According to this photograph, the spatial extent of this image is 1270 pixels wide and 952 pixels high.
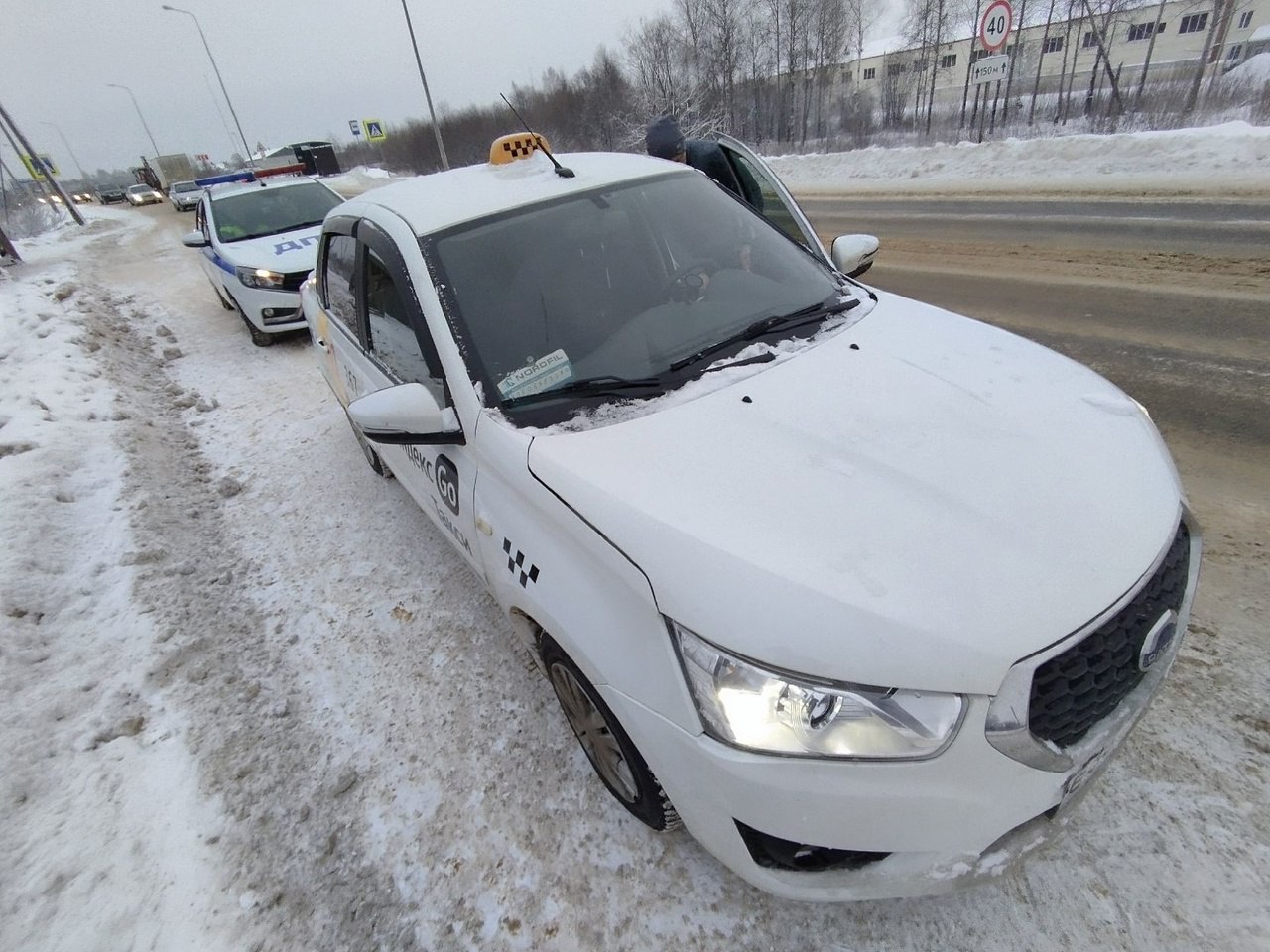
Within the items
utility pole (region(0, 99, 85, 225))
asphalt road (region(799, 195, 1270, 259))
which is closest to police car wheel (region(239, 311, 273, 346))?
asphalt road (region(799, 195, 1270, 259))

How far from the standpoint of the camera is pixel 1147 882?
166 cm

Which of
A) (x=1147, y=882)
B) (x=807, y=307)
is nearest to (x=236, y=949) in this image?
(x=1147, y=882)

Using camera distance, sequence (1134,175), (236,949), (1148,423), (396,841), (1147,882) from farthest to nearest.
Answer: (1134,175) < (396,841) < (1148,423) < (236,949) < (1147,882)

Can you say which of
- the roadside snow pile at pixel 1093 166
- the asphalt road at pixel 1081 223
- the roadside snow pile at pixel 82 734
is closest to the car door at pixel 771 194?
the roadside snow pile at pixel 82 734

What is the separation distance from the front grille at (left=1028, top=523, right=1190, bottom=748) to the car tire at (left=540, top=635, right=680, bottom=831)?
943mm

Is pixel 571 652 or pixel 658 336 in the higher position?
pixel 658 336

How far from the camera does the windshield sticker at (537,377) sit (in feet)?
6.61

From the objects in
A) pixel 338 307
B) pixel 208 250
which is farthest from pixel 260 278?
pixel 338 307

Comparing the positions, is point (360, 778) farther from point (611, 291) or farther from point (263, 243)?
point (263, 243)

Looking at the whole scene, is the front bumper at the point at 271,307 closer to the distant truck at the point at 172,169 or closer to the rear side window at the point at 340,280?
the rear side window at the point at 340,280

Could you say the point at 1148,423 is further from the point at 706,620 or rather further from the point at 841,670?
the point at 706,620

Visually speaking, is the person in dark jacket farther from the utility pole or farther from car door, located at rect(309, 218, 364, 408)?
the utility pole

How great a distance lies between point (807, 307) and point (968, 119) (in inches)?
1277

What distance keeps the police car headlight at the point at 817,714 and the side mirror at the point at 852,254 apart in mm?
2340
